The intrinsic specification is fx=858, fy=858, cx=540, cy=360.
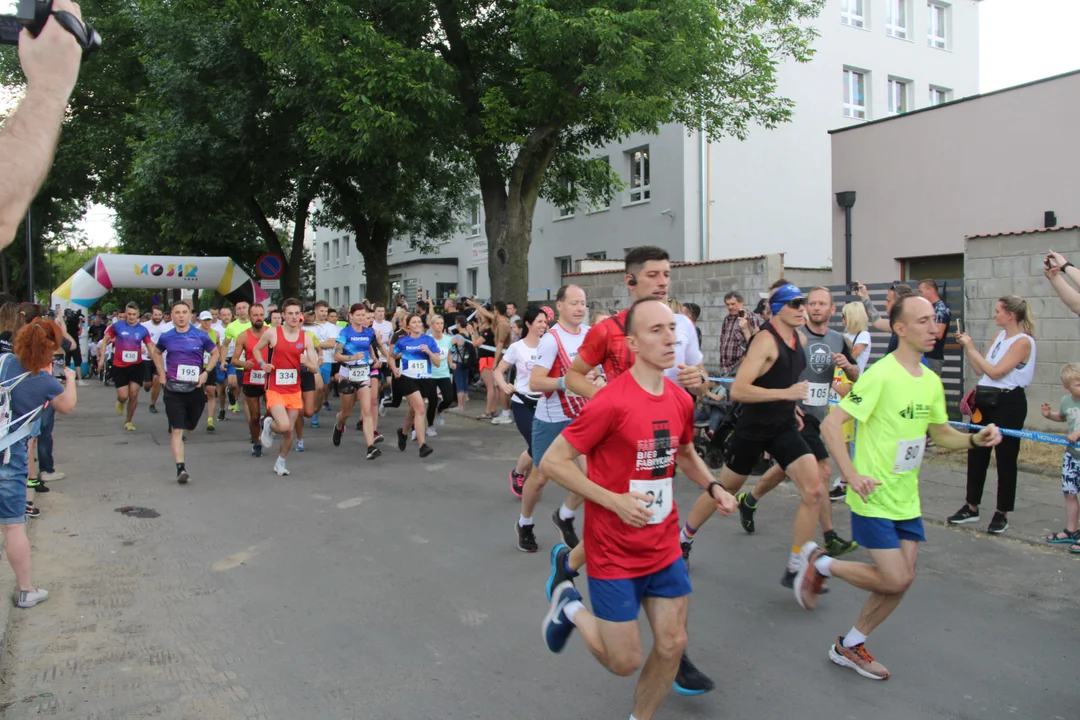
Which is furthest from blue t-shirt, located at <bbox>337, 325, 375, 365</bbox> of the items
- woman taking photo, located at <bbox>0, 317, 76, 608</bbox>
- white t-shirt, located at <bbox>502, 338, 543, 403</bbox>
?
woman taking photo, located at <bbox>0, 317, 76, 608</bbox>

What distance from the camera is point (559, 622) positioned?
3559 millimetres

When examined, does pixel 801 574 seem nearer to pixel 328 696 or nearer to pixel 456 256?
pixel 328 696

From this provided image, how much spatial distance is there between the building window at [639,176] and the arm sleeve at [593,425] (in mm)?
24546

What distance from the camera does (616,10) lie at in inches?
597

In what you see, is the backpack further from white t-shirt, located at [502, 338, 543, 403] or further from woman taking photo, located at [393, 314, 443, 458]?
woman taking photo, located at [393, 314, 443, 458]

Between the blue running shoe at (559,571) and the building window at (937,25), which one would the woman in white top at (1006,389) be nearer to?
the blue running shoe at (559,571)

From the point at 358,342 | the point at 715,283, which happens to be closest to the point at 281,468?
the point at 358,342

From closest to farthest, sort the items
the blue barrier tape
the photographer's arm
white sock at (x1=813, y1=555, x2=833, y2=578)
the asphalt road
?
the photographer's arm < the asphalt road < white sock at (x1=813, y1=555, x2=833, y2=578) < the blue barrier tape

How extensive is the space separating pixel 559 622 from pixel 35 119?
2.67 metres

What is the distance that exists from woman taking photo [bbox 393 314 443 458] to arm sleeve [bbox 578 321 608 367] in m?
5.99

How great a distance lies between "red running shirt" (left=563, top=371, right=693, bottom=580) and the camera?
129 inches

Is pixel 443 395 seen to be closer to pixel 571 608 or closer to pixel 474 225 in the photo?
pixel 571 608

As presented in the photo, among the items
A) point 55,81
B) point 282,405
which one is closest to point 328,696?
point 55,81

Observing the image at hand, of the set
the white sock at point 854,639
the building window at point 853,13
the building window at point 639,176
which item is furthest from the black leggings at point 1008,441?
the building window at point 853,13
